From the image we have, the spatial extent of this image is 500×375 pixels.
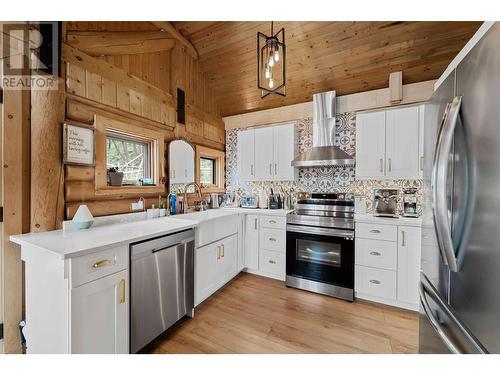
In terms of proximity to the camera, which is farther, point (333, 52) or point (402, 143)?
point (333, 52)

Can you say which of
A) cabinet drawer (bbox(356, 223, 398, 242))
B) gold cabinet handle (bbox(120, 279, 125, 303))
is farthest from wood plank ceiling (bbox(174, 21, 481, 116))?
gold cabinet handle (bbox(120, 279, 125, 303))

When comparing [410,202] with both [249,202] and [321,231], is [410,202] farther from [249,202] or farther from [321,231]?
[249,202]

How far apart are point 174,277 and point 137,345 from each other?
51 centimetres

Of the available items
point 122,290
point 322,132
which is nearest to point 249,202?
point 322,132

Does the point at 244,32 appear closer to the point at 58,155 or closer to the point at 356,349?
the point at 58,155

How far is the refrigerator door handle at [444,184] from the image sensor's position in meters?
0.82

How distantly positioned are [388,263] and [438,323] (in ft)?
5.36

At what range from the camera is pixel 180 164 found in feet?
9.81

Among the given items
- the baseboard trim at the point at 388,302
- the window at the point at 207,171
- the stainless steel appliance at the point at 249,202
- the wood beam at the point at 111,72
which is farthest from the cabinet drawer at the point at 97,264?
the baseboard trim at the point at 388,302

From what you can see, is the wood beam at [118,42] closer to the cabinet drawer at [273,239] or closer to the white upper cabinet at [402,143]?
the cabinet drawer at [273,239]

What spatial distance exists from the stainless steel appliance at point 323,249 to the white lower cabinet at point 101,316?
1.93m

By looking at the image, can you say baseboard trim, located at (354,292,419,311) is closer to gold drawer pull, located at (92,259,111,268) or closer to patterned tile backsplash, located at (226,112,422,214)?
patterned tile backsplash, located at (226,112,422,214)

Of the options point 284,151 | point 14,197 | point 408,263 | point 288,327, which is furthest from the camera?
point 284,151

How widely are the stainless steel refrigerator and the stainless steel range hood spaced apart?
1.96 metres
